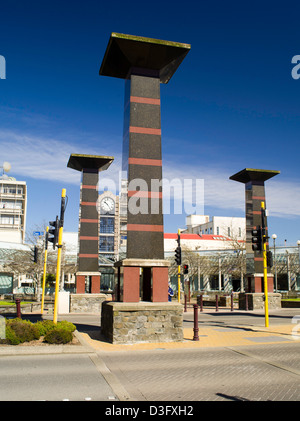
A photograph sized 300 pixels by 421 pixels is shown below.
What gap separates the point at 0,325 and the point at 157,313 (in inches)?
200

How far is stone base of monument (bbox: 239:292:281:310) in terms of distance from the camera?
2830cm

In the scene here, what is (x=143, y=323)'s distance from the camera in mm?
12617

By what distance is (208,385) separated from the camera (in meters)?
7.52

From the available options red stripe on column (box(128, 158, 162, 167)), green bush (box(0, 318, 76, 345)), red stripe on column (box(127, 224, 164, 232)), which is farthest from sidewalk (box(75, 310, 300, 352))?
red stripe on column (box(128, 158, 162, 167))

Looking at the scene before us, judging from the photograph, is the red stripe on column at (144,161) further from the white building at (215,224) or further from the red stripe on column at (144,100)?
the white building at (215,224)

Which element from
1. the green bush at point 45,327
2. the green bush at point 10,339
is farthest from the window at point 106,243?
the green bush at point 10,339

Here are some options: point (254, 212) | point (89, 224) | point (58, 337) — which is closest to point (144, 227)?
point (58, 337)

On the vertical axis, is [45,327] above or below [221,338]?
above

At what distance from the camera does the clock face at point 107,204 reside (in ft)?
339

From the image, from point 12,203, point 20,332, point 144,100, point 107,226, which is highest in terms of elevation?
point 12,203

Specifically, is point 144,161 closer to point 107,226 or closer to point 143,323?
point 143,323

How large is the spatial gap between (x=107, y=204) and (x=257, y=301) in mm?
78428

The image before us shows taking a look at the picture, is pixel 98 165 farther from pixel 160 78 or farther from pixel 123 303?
pixel 123 303
